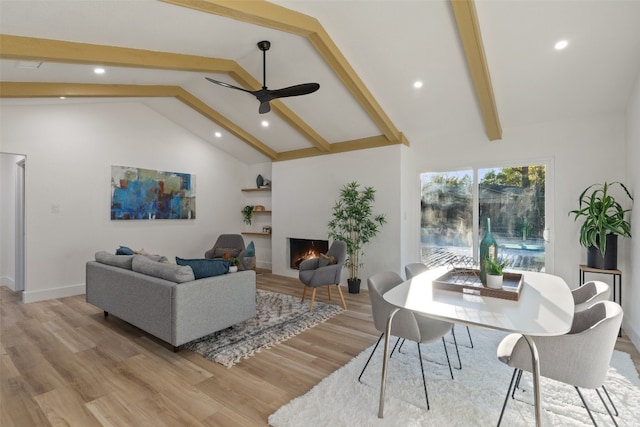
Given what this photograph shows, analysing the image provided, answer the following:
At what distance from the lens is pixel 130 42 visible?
3240 millimetres

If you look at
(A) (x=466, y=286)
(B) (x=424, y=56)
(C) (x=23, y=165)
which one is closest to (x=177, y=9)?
(B) (x=424, y=56)

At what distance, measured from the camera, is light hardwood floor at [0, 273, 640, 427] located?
203 cm

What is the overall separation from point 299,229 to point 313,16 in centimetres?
392

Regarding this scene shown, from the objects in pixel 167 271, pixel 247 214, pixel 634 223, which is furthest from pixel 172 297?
pixel 634 223

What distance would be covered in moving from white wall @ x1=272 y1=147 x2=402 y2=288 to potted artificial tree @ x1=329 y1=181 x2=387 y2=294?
0.13 m

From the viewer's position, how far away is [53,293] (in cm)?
472

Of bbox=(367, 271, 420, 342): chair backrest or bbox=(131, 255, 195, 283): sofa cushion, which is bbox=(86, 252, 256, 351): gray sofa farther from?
bbox=(367, 271, 420, 342): chair backrest

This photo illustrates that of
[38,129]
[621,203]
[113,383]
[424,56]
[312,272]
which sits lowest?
[113,383]

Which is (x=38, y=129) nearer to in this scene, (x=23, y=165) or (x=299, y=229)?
(x=23, y=165)

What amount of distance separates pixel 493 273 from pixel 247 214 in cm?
610

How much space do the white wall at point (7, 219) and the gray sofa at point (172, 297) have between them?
3034mm

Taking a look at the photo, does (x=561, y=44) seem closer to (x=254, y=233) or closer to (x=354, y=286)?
(x=354, y=286)

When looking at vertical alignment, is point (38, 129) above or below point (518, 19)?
below

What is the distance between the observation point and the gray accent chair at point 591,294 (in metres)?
2.20
